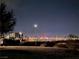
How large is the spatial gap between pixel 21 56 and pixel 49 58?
1.91 meters

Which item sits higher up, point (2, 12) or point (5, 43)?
point (2, 12)

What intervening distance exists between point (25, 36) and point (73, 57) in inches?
1423

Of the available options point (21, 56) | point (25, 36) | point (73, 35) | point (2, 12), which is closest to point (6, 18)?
point (2, 12)

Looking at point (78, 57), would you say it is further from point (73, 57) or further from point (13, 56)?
point (13, 56)

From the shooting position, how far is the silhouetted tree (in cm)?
5250

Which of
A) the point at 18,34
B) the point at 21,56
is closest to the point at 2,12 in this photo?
the point at 18,34

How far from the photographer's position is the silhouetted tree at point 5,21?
5250 centimetres

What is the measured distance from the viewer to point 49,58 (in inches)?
709

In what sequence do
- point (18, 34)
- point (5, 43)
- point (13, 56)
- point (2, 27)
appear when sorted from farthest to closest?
point (18, 34) → point (2, 27) → point (5, 43) → point (13, 56)

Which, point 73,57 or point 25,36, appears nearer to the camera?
point 73,57

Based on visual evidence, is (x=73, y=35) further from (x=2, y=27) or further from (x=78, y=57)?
(x=78, y=57)

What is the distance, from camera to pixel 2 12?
176 ft

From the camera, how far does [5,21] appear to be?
5378cm

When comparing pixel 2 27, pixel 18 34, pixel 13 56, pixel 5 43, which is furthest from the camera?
pixel 18 34
